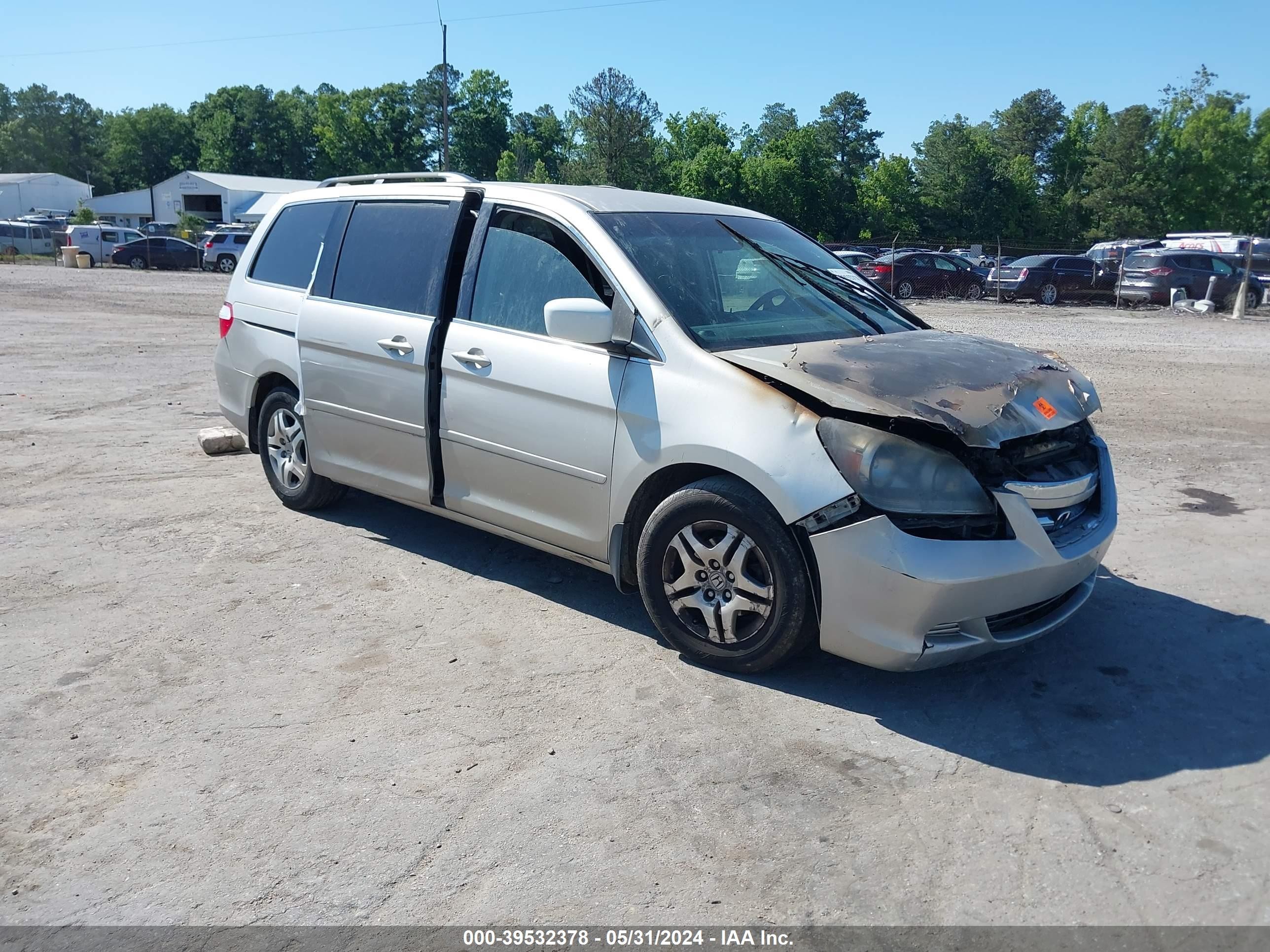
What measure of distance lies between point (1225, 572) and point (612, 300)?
3.61m

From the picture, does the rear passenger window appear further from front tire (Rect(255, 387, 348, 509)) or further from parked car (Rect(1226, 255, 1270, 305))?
parked car (Rect(1226, 255, 1270, 305))

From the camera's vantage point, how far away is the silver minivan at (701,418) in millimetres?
3664

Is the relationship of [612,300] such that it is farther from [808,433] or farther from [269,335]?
[269,335]

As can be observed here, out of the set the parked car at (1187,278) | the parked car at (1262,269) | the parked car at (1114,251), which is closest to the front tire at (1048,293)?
the parked car at (1114,251)

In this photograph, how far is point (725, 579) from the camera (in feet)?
13.2

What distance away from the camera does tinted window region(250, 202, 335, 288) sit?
237 inches

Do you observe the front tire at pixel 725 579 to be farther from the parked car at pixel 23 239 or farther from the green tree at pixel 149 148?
the green tree at pixel 149 148

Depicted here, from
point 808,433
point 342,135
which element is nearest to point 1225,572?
point 808,433

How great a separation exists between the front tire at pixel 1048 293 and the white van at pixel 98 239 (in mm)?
34640

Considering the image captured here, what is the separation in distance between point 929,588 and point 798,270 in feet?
7.09

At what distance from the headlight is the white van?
145 feet

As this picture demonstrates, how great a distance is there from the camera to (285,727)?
12.2 ft

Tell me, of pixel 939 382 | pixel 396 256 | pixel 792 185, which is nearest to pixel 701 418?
pixel 939 382

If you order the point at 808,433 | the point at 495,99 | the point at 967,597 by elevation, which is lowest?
the point at 967,597
